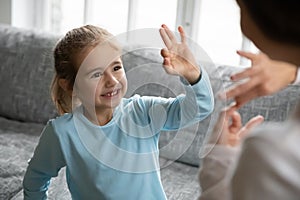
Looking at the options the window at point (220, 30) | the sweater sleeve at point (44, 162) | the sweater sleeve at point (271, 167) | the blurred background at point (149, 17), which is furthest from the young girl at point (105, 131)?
the window at point (220, 30)

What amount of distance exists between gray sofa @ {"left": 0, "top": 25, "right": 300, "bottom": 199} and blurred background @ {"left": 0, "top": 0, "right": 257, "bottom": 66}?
1.31 feet

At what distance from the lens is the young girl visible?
127 centimetres

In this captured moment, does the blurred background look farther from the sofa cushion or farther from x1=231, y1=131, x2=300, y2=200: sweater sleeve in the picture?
x1=231, y1=131, x2=300, y2=200: sweater sleeve

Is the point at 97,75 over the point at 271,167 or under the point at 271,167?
under

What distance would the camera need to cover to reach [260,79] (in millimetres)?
802

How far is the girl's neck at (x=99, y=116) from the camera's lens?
1324 millimetres

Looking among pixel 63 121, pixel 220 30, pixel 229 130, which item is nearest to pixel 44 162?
pixel 63 121

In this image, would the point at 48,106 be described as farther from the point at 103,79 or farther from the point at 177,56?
the point at 177,56

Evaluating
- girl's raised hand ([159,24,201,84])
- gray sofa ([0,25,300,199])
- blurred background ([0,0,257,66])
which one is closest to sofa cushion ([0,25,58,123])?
gray sofa ([0,25,300,199])

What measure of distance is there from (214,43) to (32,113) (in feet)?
2.81

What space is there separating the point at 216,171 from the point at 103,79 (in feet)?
2.00

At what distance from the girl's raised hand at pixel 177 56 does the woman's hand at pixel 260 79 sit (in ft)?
0.99

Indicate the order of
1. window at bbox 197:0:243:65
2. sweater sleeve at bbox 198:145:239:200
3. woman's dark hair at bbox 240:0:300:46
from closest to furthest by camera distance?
woman's dark hair at bbox 240:0:300:46, sweater sleeve at bbox 198:145:239:200, window at bbox 197:0:243:65

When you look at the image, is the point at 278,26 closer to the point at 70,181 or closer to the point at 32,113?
the point at 70,181
